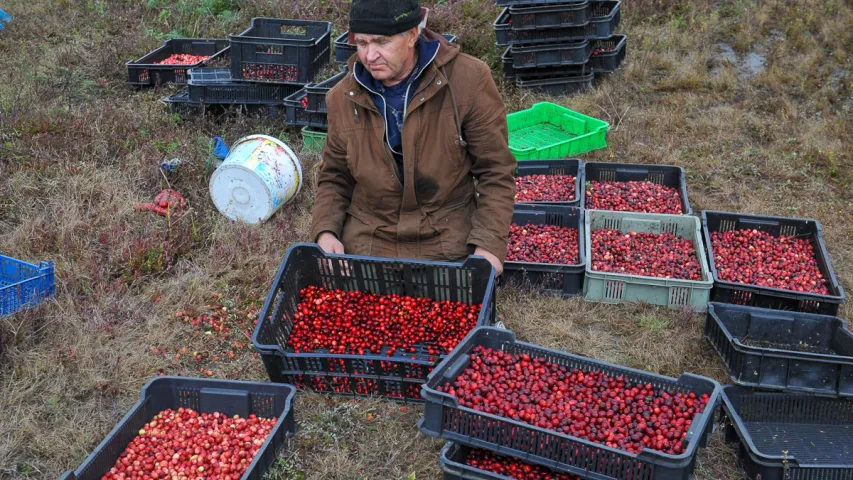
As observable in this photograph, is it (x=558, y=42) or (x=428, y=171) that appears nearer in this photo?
(x=428, y=171)

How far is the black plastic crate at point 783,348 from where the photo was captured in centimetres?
371

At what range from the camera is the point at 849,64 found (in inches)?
310

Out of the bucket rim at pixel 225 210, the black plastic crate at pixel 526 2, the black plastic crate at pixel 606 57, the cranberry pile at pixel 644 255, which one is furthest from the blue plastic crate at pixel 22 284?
the black plastic crate at pixel 606 57

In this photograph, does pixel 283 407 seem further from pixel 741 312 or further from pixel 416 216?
pixel 741 312

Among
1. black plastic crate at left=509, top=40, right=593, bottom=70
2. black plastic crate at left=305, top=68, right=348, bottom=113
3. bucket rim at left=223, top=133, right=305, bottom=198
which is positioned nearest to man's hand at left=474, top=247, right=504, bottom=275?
bucket rim at left=223, top=133, right=305, bottom=198

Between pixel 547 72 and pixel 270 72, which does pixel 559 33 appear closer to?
pixel 547 72

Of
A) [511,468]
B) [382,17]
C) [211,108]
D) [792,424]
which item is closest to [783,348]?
[792,424]

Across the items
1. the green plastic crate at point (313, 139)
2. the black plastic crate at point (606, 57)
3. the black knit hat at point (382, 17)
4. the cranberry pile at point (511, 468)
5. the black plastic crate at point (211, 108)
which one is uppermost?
the black knit hat at point (382, 17)

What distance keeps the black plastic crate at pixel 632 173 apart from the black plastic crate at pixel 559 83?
1828mm

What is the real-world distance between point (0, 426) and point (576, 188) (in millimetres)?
3798

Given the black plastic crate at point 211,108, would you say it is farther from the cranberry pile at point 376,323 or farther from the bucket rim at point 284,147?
the cranberry pile at point 376,323

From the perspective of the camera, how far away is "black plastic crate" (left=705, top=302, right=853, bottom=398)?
146 inches

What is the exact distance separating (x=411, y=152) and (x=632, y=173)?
2.74 metres

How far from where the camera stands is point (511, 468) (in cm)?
310
